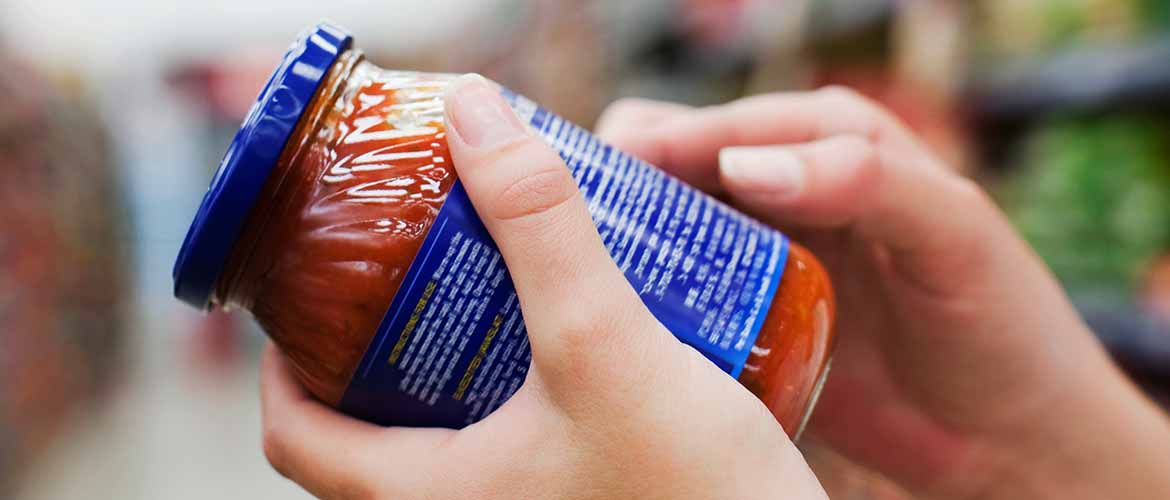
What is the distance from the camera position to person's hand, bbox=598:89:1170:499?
0.84 metres

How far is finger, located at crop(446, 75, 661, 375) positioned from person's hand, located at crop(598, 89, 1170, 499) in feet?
1.12

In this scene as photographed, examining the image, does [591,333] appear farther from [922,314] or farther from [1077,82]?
[1077,82]

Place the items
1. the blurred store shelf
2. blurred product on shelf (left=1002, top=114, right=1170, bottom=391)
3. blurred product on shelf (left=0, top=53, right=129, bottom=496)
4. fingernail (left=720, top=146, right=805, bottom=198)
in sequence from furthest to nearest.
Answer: blurred product on shelf (left=0, top=53, right=129, bottom=496)
blurred product on shelf (left=1002, top=114, right=1170, bottom=391)
the blurred store shelf
fingernail (left=720, top=146, right=805, bottom=198)

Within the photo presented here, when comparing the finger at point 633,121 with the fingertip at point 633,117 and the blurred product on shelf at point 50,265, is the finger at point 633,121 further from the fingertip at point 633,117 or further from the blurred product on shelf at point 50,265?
the blurred product on shelf at point 50,265

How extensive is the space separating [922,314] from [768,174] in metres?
0.25

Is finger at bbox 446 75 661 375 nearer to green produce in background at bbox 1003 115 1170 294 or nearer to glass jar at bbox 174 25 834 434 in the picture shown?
glass jar at bbox 174 25 834 434

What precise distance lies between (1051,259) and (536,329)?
64.1 inches

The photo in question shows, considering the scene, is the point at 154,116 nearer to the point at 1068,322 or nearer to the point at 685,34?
the point at 685,34

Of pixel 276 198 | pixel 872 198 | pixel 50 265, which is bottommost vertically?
pixel 50 265

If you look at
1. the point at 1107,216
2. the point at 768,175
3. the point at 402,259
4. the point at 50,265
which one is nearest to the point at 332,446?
the point at 402,259

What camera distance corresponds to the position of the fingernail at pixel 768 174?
0.81 meters

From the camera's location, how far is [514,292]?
568 mm

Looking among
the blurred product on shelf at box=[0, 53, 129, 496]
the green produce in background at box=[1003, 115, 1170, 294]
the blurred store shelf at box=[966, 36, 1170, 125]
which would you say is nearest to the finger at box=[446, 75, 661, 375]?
the blurred store shelf at box=[966, 36, 1170, 125]

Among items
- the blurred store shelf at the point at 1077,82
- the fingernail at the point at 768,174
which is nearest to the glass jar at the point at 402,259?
the fingernail at the point at 768,174
